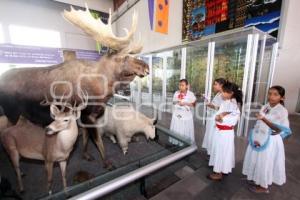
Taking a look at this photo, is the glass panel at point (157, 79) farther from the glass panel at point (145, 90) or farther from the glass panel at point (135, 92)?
the glass panel at point (135, 92)

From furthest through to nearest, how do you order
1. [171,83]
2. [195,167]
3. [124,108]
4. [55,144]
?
[171,83]
[124,108]
[195,167]
[55,144]

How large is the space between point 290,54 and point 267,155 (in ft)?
11.9

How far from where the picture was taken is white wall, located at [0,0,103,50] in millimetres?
7669

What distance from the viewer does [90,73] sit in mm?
1486

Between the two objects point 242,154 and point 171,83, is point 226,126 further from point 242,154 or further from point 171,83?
point 171,83

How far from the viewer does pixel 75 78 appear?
146 cm

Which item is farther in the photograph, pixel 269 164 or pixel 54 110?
pixel 269 164

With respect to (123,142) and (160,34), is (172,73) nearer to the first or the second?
→ (160,34)

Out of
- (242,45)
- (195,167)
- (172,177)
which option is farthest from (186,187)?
(242,45)

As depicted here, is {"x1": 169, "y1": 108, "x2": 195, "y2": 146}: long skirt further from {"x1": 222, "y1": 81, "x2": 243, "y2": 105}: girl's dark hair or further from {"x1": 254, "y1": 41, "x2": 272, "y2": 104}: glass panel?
{"x1": 254, "y1": 41, "x2": 272, "y2": 104}: glass panel

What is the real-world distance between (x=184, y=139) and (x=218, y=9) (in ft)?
15.6

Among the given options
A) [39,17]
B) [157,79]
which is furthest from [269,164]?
[39,17]

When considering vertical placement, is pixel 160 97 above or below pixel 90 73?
below

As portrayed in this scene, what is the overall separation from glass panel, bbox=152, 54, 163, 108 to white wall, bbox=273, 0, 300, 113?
362 cm
